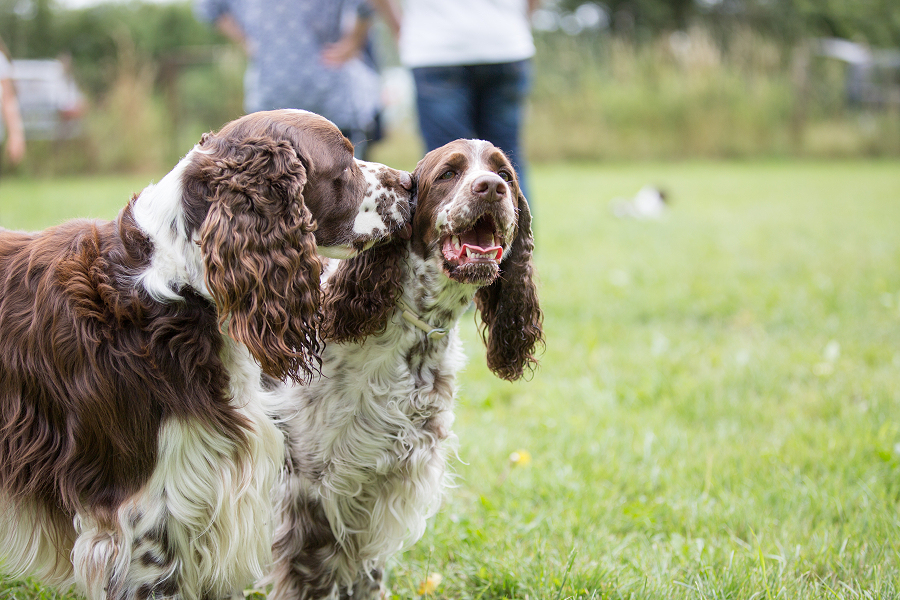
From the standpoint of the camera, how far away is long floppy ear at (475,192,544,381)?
104 inches

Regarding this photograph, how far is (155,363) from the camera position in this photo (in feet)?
6.32

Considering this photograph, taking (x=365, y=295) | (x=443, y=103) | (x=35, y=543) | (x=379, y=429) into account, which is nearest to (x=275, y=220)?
(x=365, y=295)

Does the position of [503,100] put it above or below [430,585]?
above

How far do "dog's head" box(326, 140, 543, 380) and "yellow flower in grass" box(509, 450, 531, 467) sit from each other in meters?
0.72

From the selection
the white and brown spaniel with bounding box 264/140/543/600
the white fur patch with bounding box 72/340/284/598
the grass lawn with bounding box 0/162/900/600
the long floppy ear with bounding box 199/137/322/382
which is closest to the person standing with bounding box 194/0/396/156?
the grass lawn with bounding box 0/162/900/600

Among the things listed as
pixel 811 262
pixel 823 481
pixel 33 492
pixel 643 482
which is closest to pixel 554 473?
pixel 643 482

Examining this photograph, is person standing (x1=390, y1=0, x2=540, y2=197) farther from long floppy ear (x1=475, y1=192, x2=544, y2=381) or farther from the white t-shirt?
long floppy ear (x1=475, y1=192, x2=544, y2=381)

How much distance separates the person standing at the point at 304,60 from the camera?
4449mm

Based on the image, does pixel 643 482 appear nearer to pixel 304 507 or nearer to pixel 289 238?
pixel 304 507

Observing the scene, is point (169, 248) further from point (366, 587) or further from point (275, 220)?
point (366, 587)

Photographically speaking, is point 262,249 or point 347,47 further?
point 347,47

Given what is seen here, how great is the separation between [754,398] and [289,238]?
2882mm

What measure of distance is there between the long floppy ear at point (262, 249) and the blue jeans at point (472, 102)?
2.49 m

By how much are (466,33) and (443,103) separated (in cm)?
41
